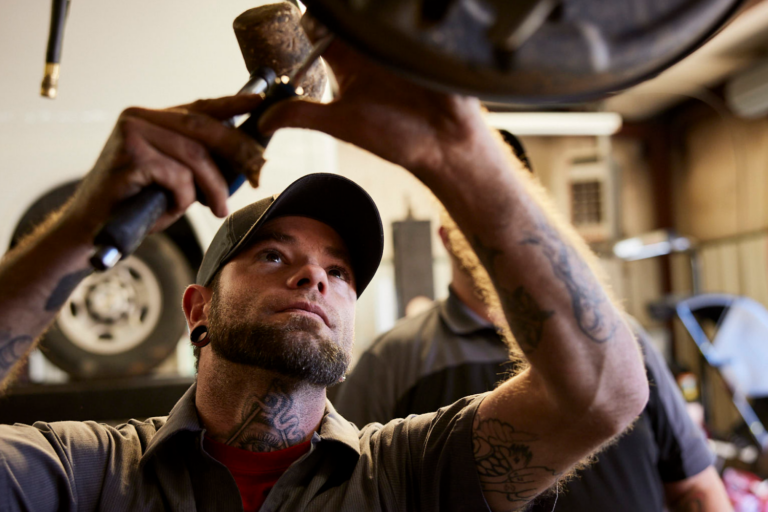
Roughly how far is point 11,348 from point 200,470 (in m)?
0.36

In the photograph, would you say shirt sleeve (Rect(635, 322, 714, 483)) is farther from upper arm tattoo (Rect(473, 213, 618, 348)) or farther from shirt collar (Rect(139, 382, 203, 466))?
shirt collar (Rect(139, 382, 203, 466))

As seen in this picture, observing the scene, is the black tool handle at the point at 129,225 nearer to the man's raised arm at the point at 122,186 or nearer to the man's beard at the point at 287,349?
the man's raised arm at the point at 122,186

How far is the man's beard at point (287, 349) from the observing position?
940mm

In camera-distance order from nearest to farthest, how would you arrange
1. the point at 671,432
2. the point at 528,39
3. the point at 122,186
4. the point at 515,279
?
the point at 528,39, the point at 122,186, the point at 515,279, the point at 671,432

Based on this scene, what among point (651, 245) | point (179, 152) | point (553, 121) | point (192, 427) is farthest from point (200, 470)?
point (651, 245)

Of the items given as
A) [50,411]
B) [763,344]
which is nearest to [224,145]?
[50,411]

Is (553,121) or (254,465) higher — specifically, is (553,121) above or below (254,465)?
above

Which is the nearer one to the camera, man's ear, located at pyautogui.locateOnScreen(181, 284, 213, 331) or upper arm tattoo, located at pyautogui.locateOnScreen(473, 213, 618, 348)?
upper arm tattoo, located at pyautogui.locateOnScreen(473, 213, 618, 348)

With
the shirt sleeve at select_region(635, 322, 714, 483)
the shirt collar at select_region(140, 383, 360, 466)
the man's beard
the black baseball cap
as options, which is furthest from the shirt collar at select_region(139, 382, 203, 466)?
the shirt sleeve at select_region(635, 322, 714, 483)

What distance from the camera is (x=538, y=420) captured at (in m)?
0.82

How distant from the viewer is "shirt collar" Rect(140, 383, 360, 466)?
3.09 feet

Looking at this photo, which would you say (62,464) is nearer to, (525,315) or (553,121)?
(525,315)

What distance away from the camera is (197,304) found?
44.8 inches

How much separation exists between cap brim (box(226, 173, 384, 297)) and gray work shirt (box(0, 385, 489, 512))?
0.95 ft
